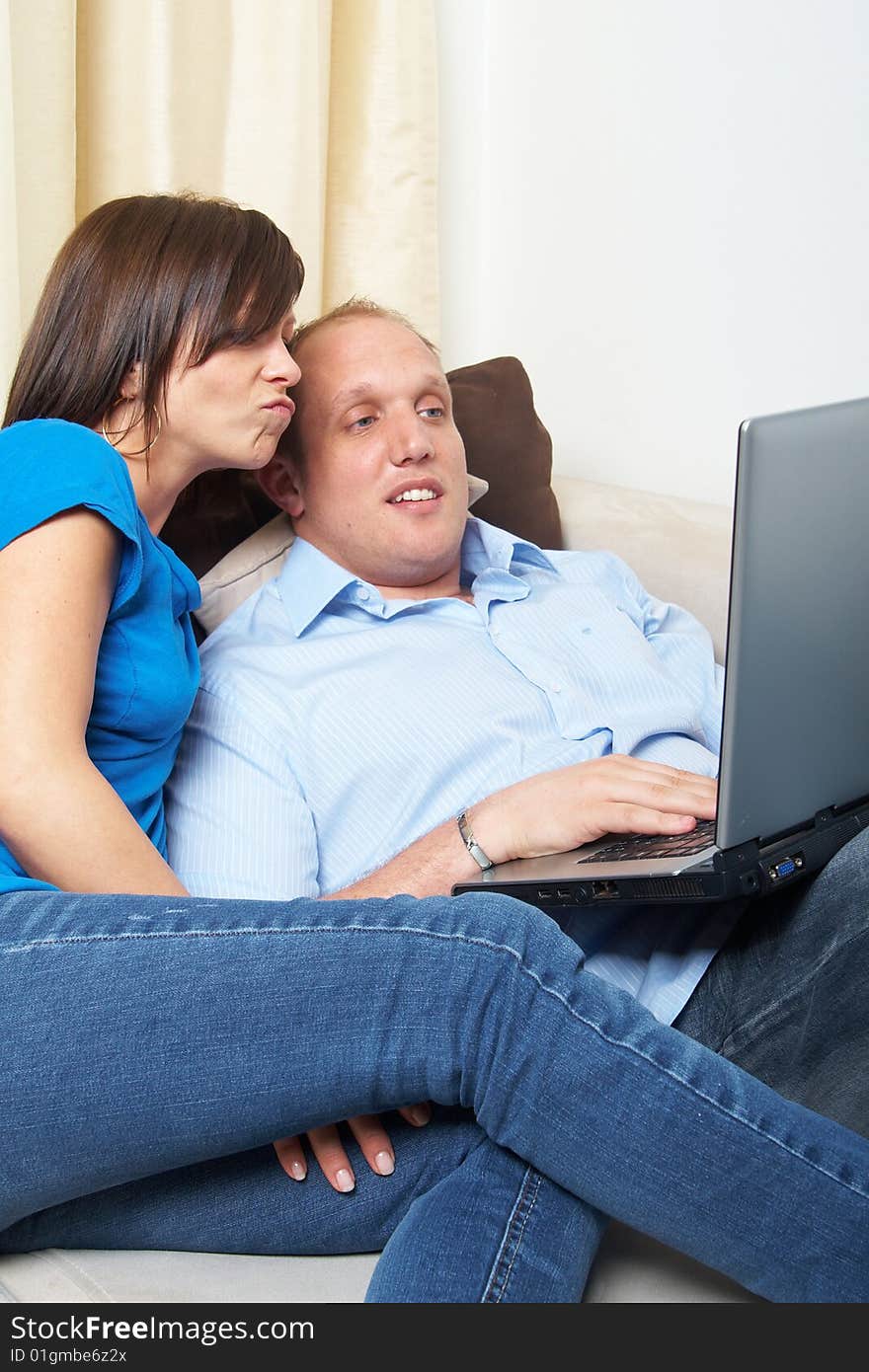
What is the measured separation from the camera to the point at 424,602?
1.52m

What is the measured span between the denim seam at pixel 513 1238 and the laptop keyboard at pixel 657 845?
0.26 metres

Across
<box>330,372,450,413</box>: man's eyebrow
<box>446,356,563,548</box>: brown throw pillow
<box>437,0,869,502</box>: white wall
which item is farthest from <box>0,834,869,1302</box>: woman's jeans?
<box>437,0,869,502</box>: white wall

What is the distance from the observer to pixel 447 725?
4.52 ft

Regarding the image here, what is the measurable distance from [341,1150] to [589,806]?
36 cm

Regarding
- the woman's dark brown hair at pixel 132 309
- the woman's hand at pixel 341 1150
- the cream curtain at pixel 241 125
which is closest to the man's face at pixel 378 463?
the woman's dark brown hair at pixel 132 309

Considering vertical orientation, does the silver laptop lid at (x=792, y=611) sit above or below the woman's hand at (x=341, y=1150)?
above

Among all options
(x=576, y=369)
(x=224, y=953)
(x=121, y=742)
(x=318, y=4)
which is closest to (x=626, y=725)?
(x=121, y=742)

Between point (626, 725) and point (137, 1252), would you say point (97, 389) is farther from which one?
point (137, 1252)

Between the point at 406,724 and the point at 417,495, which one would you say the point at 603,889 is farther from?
the point at 417,495

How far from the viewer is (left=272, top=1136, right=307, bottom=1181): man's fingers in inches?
39.2

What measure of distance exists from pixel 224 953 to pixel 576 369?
1672mm

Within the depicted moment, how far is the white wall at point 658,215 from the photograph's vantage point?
197 centimetres

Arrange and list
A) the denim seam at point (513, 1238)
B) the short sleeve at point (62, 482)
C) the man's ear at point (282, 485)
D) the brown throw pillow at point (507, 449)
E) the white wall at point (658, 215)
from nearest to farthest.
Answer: the denim seam at point (513, 1238) < the short sleeve at point (62, 482) < the man's ear at point (282, 485) < the brown throw pillow at point (507, 449) < the white wall at point (658, 215)

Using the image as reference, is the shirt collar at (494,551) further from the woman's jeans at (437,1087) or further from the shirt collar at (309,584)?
the woman's jeans at (437,1087)
